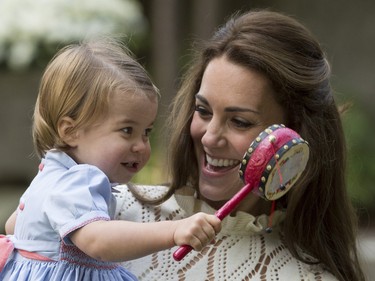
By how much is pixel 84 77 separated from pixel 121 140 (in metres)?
0.22

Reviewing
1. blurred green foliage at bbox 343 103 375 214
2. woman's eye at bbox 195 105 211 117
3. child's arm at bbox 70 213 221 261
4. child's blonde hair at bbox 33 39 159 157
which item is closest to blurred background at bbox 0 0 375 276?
blurred green foliage at bbox 343 103 375 214

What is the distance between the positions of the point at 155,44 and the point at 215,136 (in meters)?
5.55

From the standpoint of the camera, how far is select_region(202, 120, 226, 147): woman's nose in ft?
11.9

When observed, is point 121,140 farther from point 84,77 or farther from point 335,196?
point 335,196

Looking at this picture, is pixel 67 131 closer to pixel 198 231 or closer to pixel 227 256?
pixel 198 231

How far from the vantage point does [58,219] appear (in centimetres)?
306

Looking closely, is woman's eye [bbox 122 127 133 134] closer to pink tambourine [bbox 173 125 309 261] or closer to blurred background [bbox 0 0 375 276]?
pink tambourine [bbox 173 125 309 261]

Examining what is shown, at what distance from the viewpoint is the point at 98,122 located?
3240 millimetres

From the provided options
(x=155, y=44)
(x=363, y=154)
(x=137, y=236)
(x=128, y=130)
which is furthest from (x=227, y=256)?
(x=155, y=44)

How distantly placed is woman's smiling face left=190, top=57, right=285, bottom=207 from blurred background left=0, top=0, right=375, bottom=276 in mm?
4379

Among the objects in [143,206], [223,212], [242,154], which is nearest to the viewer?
[223,212]

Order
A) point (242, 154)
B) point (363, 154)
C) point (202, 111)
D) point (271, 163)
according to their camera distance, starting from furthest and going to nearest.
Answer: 1. point (363, 154)
2. point (202, 111)
3. point (242, 154)
4. point (271, 163)

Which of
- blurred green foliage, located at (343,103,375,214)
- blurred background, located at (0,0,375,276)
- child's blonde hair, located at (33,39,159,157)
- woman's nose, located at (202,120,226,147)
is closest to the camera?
child's blonde hair, located at (33,39,159,157)

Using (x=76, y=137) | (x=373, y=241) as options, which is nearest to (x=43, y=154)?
(x=76, y=137)
